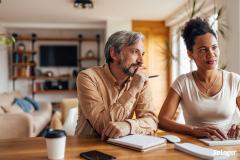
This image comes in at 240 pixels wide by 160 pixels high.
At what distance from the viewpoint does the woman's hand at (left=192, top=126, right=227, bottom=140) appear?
1.17 m

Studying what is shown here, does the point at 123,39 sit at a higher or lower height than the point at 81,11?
lower

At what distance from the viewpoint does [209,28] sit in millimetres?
1477

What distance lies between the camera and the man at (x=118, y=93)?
1225 millimetres

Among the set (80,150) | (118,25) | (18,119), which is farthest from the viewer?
(118,25)

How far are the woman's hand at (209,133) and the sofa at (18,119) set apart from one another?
1.49 m

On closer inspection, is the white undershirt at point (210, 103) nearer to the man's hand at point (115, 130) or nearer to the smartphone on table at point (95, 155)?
the man's hand at point (115, 130)

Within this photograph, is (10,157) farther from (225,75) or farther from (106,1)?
(106,1)

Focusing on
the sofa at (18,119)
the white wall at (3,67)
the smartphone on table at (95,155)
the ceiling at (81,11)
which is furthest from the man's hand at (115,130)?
the white wall at (3,67)

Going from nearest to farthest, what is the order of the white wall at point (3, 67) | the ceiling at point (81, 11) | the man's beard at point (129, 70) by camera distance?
1. the man's beard at point (129, 70)
2. the ceiling at point (81, 11)
3. the white wall at point (3, 67)

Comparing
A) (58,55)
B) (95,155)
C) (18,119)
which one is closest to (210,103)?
(95,155)

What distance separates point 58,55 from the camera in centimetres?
644

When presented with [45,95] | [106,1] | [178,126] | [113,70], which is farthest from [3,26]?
[178,126]

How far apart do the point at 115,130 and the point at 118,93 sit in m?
0.31

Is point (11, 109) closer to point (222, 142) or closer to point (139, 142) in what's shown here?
point (139, 142)
